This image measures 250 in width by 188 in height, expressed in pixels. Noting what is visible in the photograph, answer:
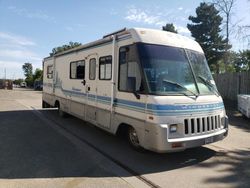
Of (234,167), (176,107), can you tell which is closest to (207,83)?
(176,107)

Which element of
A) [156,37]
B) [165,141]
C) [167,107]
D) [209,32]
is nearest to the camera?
[165,141]

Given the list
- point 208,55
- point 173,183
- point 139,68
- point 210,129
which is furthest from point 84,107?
point 208,55

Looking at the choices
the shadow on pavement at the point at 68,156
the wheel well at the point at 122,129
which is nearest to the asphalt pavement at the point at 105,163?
the shadow on pavement at the point at 68,156

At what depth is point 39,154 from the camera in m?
7.55

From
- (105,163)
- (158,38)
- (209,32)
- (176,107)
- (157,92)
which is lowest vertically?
(105,163)

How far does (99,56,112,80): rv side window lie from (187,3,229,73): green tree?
37.9 m

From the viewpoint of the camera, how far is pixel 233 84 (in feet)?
72.3

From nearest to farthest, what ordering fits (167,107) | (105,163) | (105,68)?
(167,107) < (105,163) < (105,68)

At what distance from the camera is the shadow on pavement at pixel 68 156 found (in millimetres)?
6324

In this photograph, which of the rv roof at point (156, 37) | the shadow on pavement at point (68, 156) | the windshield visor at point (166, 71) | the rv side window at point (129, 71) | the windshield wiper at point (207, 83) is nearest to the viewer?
the shadow on pavement at point (68, 156)

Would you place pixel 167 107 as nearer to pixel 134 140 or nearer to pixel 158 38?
pixel 134 140

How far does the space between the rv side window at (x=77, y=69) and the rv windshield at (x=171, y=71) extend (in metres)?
4.10

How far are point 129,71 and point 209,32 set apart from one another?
4080cm

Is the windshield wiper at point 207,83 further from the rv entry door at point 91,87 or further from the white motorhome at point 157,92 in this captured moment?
the rv entry door at point 91,87
